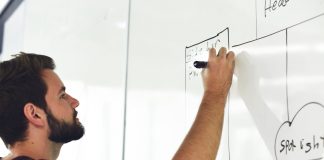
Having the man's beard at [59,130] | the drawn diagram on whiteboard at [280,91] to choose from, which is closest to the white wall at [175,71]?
the drawn diagram on whiteboard at [280,91]

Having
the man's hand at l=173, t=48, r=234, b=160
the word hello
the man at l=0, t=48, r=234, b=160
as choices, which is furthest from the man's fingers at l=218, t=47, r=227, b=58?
the man at l=0, t=48, r=234, b=160

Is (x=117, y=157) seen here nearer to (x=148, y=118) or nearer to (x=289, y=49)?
(x=148, y=118)

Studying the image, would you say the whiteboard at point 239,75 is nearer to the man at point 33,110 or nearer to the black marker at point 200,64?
the black marker at point 200,64

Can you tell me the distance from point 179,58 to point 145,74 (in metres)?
0.16

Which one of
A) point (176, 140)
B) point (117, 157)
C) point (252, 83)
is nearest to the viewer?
point (252, 83)

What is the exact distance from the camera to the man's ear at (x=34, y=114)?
0.99 meters

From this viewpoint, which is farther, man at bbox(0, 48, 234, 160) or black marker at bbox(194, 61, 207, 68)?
man at bbox(0, 48, 234, 160)

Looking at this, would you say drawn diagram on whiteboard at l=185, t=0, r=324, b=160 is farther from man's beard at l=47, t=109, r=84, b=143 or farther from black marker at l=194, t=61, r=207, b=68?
man's beard at l=47, t=109, r=84, b=143

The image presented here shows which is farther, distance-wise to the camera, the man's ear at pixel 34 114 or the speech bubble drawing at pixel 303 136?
the man's ear at pixel 34 114

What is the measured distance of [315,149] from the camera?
632 mm

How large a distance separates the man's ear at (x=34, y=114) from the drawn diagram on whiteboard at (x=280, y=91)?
1.32 feet

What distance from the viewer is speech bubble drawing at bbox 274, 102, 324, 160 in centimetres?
63

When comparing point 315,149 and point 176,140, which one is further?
point 176,140

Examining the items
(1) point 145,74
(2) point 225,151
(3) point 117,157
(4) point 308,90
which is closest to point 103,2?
(1) point 145,74
